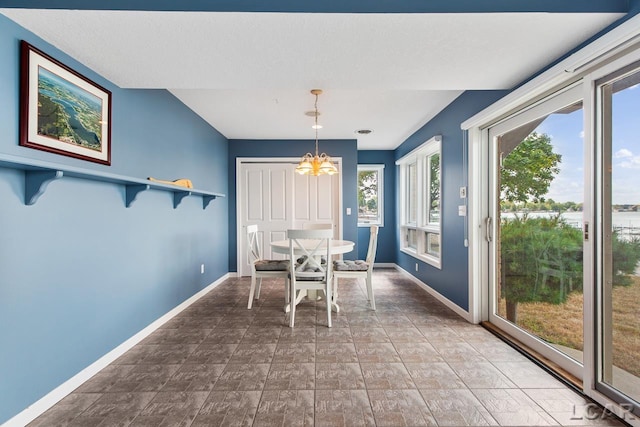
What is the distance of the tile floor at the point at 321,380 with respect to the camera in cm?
173

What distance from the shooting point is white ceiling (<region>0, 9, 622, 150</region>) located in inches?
65.3

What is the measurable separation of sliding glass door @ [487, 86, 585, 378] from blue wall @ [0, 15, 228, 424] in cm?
320

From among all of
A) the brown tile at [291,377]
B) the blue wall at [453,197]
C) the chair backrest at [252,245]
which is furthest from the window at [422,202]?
the brown tile at [291,377]

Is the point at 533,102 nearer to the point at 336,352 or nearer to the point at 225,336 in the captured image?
the point at 336,352

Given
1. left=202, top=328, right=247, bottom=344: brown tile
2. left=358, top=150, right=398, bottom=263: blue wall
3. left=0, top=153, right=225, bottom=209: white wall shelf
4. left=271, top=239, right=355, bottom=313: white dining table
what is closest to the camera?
left=0, top=153, right=225, bottom=209: white wall shelf

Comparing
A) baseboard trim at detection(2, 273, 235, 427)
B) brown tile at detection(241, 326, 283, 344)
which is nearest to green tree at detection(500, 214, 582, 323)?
brown tile at detection(241, 326, 283, 344)

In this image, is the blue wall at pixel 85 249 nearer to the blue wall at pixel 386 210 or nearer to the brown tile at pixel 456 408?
the brown tile at pixel 456 408

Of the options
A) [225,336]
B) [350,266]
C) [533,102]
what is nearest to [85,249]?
[225,336]

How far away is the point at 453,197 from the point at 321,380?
252 cm

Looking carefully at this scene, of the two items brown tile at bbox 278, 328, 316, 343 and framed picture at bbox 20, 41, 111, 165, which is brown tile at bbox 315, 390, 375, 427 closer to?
brown tile at bbox 278, 328, 316, 343

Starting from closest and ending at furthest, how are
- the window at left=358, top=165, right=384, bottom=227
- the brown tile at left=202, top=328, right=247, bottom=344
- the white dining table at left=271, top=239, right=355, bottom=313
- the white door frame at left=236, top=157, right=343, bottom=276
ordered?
the brown tile at left=202, top=328, right=247, bottom=344
the white dining table at left=271, top=239, right=355, bottom=313
the white door frame at left=236, top=157, right=343, bottom=276
the window at left=358, top=165, right=384, bottom=227

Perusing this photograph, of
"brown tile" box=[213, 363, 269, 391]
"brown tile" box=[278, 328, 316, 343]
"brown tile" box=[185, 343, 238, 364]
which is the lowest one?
"brown tile" box=[213, 363, 269, 391]

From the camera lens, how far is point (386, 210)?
249 inches

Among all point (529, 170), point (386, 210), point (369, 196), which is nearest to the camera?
point (529, 170)
